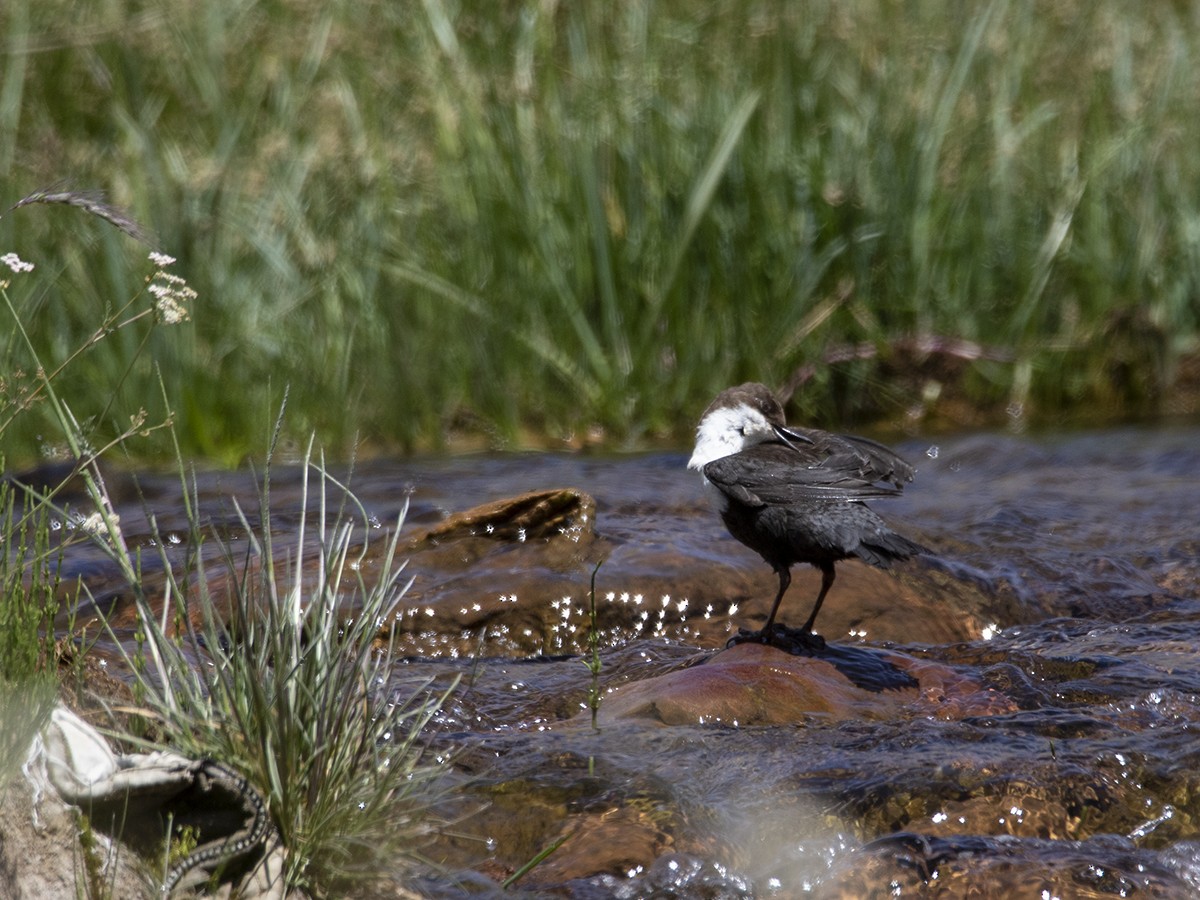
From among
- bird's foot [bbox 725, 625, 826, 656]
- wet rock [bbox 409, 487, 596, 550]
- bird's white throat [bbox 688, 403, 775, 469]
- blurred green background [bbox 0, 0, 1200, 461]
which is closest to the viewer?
bird's foot [bbox 725, 625, 826, 656]

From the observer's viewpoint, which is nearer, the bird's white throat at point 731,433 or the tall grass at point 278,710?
the tall grass at point 278,710

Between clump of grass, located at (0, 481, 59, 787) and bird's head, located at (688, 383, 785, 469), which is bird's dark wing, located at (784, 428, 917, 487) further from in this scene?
clump of grass, located at (0, 481, 59, 787)

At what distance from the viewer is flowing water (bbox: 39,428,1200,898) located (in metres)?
2.44

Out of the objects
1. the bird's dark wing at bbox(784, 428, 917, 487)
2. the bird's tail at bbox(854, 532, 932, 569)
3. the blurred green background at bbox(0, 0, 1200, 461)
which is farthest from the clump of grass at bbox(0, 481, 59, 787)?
the blurred green background at bbox(0, 0, 1200, 461)

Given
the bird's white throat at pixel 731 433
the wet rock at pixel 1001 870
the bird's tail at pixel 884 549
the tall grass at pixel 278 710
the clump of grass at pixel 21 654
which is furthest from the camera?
the bird's white throat at pixel 731 433

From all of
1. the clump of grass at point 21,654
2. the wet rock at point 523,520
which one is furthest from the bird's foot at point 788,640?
the clump of grass at point 21,654

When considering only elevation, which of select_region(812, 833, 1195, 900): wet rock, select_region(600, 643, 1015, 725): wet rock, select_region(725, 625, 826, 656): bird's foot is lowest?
select_region(725, 625, 826, 656): bird's foot

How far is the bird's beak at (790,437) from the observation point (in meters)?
3.83

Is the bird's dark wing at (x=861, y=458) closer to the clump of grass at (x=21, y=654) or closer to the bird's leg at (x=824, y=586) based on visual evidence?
the bird's leg at (x=824, y=586)

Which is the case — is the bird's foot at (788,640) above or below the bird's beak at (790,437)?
below

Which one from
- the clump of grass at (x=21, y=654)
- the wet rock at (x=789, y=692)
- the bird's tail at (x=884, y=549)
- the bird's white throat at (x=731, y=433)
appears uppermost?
the clump of grass at (x=21, y=654)

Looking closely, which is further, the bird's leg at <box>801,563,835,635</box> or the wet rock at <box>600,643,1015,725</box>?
the bird's leg at <box>801,563,835,635</box>

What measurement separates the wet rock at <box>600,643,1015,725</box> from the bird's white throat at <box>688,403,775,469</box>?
2.43 feet

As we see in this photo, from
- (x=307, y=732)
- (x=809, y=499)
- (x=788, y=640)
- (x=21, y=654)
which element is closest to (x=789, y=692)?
(x=788, y=640)
